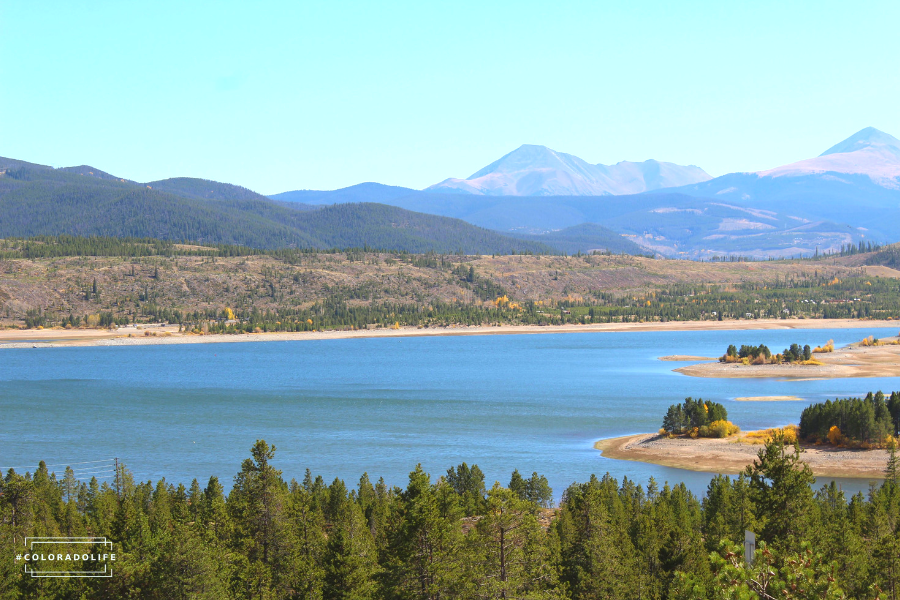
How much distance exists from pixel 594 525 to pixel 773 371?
3419 inches

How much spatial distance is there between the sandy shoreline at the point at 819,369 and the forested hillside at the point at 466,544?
68.5 m

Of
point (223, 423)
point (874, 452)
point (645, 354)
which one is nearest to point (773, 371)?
point (645, 354)

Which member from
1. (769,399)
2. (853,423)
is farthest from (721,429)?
(769,399)

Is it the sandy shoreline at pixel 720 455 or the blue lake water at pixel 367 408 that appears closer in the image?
the sandy shoreline at pixel 720 455

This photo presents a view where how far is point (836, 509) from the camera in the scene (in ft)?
129

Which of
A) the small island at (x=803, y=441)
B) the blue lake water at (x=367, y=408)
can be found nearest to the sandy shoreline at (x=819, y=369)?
the blue lake water at (x=367, y=408)

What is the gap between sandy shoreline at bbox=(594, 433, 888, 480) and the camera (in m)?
54.5

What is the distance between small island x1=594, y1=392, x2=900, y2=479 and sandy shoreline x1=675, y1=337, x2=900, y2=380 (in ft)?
147

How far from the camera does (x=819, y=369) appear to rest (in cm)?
11056

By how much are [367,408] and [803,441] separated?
40930mm

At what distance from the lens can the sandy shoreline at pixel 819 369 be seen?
10721 cm

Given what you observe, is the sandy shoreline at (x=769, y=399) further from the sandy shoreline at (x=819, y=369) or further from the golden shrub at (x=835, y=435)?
the golden shrub at (x=835, y=435)

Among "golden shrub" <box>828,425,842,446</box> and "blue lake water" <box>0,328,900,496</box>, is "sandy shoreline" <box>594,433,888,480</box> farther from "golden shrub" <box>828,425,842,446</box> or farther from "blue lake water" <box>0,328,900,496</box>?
"blue lake water" <box>0,328,900,496</box>

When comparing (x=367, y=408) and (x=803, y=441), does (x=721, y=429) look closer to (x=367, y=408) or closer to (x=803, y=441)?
(x=803, y=441)
